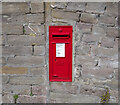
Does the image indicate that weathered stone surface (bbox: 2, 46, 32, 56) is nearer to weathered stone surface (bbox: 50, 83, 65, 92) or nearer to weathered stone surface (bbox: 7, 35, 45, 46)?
weathered stone surface (bbox: 7, 35, 45, 46)

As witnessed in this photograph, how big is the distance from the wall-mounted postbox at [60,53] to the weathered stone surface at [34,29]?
0.50ft

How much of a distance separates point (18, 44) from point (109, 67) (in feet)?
5.09

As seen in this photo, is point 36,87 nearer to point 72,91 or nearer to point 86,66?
point 72,91

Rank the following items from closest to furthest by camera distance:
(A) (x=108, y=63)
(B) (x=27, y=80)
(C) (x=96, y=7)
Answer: (C) (x=96, y=7) < (A) (x=108, y=63) < (B) (x=27, y=80)

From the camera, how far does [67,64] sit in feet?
7.72

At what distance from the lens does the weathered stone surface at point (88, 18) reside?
2281mm

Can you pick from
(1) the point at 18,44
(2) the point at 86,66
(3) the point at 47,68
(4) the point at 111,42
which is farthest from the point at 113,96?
(1) the point at 18,44

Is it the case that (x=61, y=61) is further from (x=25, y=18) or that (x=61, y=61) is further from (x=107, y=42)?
(x=25, y=18)

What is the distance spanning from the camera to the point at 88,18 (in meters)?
2.29

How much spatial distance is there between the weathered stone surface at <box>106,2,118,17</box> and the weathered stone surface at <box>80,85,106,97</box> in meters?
1.23

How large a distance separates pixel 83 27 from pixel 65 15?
0.35m

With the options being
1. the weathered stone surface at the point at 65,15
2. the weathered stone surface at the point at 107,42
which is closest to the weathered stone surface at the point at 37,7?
the weathered stone surface at the point at 65,15

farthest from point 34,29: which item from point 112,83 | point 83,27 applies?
point 112,83

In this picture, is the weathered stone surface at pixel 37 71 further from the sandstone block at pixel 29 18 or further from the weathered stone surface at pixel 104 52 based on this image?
the weathered stone surface at pixel 104 52
